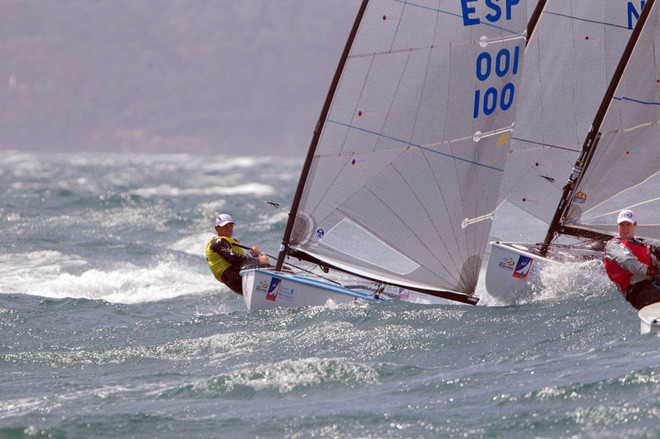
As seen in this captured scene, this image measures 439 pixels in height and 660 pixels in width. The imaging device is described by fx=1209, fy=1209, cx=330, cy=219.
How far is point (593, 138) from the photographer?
40.8 ft

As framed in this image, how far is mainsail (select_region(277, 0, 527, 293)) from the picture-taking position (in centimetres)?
1188

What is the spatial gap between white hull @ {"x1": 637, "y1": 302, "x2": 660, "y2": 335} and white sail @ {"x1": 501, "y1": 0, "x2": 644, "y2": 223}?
4499 mm

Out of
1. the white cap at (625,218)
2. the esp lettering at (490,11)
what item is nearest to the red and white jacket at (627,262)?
the white cap at (625,218)

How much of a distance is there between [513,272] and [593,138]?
5.40 ft

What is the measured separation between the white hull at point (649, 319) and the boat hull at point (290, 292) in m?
3.25

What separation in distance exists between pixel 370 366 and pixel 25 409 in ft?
8.31

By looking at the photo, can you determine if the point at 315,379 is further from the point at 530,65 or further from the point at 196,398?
the point at 530,65

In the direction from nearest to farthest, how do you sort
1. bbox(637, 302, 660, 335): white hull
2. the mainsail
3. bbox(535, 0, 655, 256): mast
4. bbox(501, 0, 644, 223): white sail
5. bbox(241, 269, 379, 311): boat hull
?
bbox(637, 302, 660, 335): white hull, the mainsail, bbox(241, 269, 379, 311): boat hull, bbox(535, 0, 655, 256): mast, bbox(501, 0, 644, 223): white sail

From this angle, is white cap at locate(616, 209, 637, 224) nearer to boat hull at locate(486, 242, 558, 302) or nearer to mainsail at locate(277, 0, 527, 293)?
boat hull at locate(486, 242, 558, 302)

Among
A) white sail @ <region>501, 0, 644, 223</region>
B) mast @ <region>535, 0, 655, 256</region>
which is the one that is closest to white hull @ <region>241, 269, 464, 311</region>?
mast @ <region>535, 0, 655, 256</region>

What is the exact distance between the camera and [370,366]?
9102 mm

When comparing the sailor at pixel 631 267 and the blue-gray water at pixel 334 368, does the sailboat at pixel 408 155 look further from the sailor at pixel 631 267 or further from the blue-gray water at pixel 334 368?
the sailor at pixel 631 267

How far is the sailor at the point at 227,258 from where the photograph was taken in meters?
12.9

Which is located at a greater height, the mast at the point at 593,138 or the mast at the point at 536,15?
the mast at the point at 536,15
